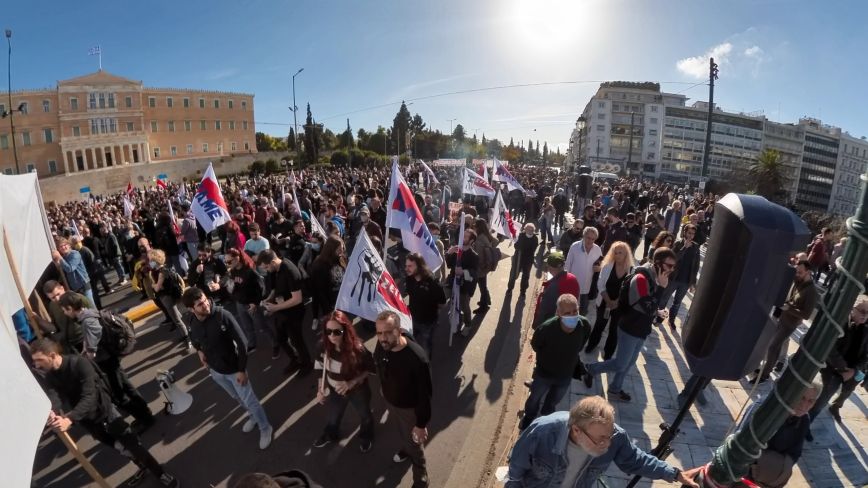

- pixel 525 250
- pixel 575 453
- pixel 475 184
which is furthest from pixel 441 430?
pixel 475 184

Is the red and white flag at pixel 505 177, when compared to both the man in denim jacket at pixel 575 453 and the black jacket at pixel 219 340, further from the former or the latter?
the man in denim jacket at pixel 575 453

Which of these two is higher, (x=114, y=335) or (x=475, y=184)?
(x=475, y=184)

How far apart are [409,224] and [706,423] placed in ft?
15.0

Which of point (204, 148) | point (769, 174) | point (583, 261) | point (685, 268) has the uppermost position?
point (204, 148)

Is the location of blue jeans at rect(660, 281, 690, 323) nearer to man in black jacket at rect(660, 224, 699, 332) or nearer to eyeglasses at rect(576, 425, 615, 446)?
man in black jacket at rect(660, 224, 699, 332)

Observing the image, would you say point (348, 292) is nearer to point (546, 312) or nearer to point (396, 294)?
point (396, 294)

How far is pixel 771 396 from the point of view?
1.63m

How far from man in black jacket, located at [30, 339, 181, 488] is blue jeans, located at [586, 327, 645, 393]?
4763 millimetres

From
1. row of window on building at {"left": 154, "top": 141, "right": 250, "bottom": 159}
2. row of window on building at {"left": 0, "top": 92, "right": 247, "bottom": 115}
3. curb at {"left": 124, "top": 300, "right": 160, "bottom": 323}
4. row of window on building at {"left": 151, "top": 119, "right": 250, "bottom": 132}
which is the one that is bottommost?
curb at {"left": 124, "top": 300, "right": 160, "bottom": 323}

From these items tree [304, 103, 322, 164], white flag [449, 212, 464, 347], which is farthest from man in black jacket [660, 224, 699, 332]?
tree [304, 103, 322, 164]

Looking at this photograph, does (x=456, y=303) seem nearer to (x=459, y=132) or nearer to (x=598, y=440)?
(x=598, y=440)

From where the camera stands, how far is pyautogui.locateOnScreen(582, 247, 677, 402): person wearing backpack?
4.71 meters

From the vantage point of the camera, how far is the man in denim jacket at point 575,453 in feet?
7.49

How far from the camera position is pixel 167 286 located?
670 centimetres
